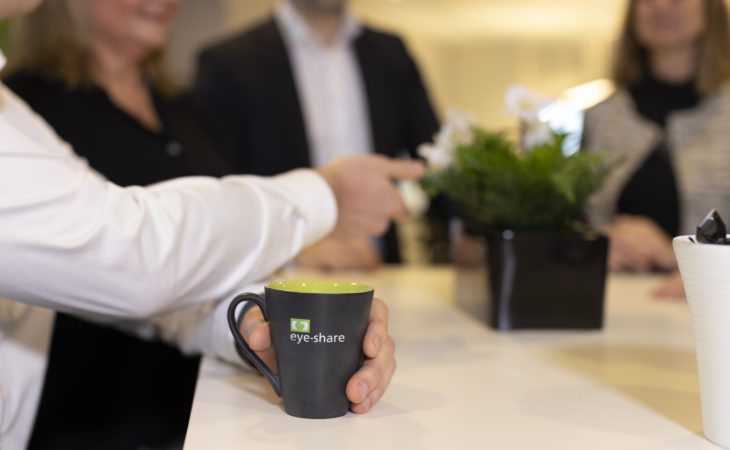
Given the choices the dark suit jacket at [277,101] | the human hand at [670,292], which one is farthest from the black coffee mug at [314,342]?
the dark suit jacket at [277,101]

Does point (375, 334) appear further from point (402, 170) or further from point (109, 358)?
point (109, 358)

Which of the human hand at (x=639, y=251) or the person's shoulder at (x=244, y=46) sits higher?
the person's shoulder at (x=244, y=46)

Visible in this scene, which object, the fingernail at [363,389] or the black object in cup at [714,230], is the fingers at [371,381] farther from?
the black object in cup at [714,230]

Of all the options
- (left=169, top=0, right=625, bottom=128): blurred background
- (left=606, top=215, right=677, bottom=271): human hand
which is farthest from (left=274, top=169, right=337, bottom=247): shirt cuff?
(left=169, top=0, right=625, bottom=128): blurred background

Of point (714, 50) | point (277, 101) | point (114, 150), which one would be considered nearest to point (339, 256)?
point (114, 150)

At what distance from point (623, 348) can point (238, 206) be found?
528 millimetres

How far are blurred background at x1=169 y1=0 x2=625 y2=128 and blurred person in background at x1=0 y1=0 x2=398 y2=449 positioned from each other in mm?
5302

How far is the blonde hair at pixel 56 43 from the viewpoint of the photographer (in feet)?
5.06

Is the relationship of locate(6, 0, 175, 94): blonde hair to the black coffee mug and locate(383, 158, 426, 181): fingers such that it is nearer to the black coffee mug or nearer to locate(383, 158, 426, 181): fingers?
locate(383, 158, 426, 181): fingers

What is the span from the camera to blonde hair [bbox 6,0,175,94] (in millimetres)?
1541

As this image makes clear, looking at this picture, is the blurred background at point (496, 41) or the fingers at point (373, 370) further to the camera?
the blurred background at point (496, 41)

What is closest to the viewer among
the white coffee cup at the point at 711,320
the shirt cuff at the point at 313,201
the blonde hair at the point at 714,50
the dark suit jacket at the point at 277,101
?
the white coffee cup at the point at 711,320

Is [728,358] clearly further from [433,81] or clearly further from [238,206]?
[433,81]

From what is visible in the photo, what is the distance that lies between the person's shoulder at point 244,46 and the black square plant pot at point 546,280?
1540 mm
